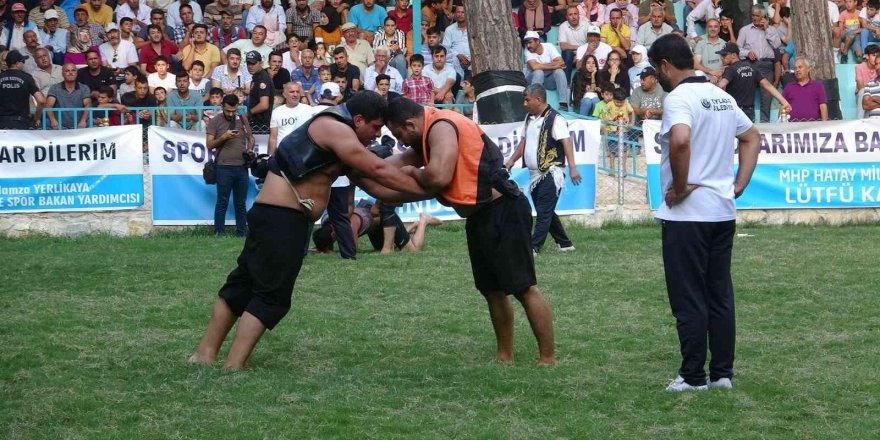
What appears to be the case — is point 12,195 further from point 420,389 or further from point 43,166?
point 420,389

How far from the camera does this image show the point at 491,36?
17438 millimetres

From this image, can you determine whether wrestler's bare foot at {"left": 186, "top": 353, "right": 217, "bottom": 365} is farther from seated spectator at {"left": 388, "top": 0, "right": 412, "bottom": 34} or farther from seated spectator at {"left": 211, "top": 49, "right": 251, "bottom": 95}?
seated spectator at {"left": 388, "top": 0, "right": 412, "bottom": 34}

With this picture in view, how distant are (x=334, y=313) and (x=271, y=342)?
126 cm

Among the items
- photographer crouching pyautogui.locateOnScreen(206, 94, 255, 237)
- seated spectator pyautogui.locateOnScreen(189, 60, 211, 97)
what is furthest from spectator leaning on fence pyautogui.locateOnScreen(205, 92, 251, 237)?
seated spectator pyautogui.locateOnScreen(189, 60, 211, 97)

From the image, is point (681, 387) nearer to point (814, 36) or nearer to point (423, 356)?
point (423, 356)

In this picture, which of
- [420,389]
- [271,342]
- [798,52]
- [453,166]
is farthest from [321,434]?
[798,52]

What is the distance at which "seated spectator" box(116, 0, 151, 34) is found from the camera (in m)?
20.3

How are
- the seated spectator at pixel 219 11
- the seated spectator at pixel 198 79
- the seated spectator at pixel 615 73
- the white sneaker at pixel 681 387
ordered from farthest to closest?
the seated spectator at pixel 219 11 → the seated spectator at pixel 615 73 → the seated spectator at pixel 198 79 → the white sneaker at pixel 681 387

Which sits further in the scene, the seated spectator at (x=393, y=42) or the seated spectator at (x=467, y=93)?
the seated spectator at (x=393, y=42)

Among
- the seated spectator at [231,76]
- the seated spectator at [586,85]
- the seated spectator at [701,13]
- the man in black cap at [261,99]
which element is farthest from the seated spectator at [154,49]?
the seated spectator at [701,13]

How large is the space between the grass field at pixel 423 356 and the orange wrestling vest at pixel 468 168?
41.9 inches

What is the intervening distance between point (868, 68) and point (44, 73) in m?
13.1

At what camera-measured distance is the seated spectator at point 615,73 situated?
1961 cm

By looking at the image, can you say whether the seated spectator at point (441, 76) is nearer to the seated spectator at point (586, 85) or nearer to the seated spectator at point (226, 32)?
the seated spectator at point (586, 85)
